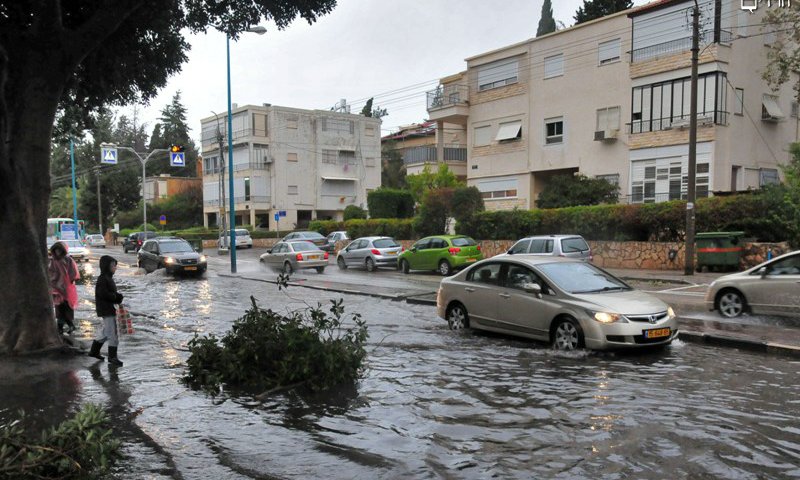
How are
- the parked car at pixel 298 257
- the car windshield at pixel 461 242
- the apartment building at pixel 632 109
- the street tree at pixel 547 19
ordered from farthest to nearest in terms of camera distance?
the street tree at pixel 547 19, the apartment building at pixel 632 109, the parked car at pixel 298 257, the car windshield at pixel 461 242

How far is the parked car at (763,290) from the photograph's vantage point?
443 inches

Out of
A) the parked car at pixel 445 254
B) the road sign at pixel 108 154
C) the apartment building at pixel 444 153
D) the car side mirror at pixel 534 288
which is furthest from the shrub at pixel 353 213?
the car side mirror at pixel 534 288

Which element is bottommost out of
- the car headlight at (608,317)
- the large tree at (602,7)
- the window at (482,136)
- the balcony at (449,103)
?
the car headlight at (608,317)

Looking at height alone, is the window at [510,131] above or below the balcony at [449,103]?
below

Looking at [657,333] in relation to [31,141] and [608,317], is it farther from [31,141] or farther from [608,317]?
[31,141]

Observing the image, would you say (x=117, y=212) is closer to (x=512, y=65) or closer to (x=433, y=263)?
(x=512, y=65)

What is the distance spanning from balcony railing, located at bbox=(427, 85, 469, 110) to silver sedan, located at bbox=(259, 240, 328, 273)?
54.0 feet

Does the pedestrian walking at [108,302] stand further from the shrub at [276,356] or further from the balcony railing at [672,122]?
the balcony railing at [672,122]

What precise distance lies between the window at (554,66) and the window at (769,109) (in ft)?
32.8

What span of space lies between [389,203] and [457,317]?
28.5 m

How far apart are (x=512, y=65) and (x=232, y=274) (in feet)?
69.0

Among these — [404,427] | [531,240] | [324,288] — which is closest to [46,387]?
[404,427]

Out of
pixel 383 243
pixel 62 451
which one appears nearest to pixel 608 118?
pixel 383 243

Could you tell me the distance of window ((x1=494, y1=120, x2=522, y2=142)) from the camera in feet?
119
